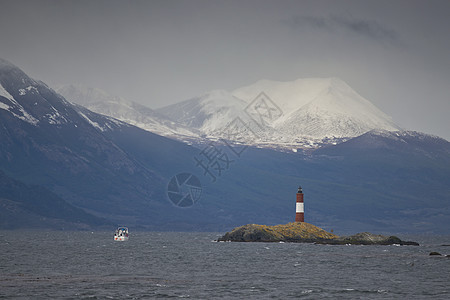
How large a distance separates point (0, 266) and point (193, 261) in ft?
110

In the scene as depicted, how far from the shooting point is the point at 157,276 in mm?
98312

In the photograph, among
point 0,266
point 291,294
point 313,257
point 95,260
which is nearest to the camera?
point 291,294

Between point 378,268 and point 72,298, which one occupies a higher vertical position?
point 378,268

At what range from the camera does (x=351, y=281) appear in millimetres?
95375

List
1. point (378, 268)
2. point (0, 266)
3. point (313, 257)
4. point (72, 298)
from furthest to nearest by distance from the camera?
point (313, 257) → point (378, 268) → point (0, 266) → point (72, 298)

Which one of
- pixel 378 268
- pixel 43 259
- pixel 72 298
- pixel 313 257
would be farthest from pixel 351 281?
pixel 43 259

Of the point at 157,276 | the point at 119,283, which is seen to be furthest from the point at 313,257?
the point at 119,283

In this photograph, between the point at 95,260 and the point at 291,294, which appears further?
the point at 95,260

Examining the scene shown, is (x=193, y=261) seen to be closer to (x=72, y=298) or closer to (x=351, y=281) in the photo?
(x=351, y=281)

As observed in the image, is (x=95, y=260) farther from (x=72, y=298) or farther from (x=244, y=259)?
(x=72, y=298)

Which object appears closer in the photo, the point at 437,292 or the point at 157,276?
the point at 437,292

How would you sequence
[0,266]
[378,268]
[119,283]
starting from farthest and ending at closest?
[378,268] < [0,266] < [119,283]

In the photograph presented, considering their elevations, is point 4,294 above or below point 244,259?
below

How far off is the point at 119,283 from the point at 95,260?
4025cm
